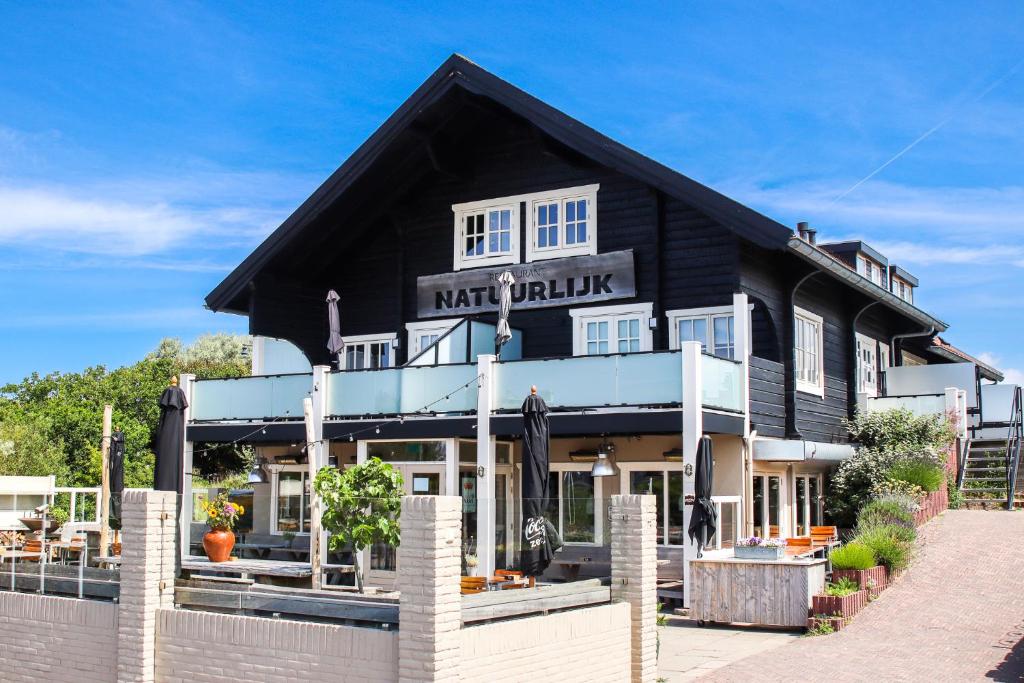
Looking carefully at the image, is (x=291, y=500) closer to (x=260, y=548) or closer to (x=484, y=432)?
(x=260, y=548)

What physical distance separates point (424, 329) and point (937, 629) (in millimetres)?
12340

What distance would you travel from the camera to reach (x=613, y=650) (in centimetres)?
1162

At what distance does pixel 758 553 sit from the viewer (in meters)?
16.3

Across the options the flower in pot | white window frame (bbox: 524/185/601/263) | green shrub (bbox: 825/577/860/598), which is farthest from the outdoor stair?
the flower in pot

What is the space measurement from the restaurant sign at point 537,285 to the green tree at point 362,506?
342 inches

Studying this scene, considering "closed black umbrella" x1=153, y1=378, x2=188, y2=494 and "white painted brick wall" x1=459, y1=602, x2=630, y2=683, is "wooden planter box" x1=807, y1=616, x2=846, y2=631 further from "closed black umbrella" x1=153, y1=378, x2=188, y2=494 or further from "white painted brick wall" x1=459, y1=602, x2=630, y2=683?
"closed black umbrella" x1=153, y1=378, x2=188, y2=494

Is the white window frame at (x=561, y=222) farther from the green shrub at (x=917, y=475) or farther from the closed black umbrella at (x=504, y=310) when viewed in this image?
the green shrub at (x=917, y=475)

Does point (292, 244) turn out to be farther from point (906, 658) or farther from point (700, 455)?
point (906, 658)

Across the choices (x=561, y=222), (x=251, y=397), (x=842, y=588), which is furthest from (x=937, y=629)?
(x=251, y=397)

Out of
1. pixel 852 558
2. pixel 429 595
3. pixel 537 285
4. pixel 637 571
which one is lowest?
pixel 852 558

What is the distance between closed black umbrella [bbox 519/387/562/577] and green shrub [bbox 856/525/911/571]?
205 inches

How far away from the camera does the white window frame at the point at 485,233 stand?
22703 millimetres

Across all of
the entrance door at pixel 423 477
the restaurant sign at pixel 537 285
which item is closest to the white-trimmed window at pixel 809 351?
the restaurant sign at pixel 537 285

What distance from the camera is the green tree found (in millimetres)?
13141
